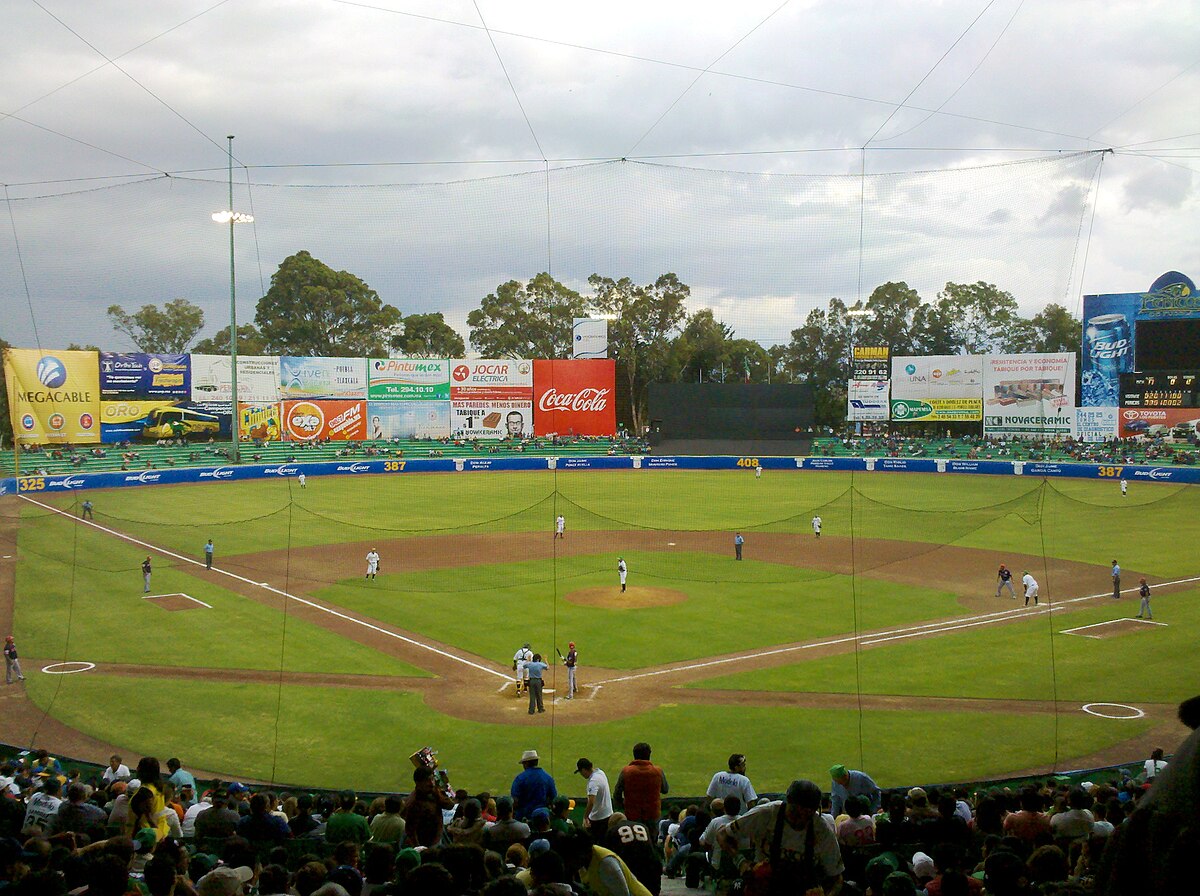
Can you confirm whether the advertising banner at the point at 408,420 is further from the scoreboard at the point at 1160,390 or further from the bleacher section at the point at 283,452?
the scoreboard at the point at 1160,390

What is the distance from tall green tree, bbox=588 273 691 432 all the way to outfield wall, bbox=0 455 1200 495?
20.3 metres

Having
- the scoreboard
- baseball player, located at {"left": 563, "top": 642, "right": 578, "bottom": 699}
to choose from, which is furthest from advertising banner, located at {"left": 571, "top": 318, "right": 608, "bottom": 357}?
baseball player, located at {"left": 563, "top": 642, "right": 578, "bottom": 699}

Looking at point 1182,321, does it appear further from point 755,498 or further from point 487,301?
point 487,301

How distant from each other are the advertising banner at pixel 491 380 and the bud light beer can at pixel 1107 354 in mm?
40828

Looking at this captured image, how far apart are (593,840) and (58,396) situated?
61.2 m

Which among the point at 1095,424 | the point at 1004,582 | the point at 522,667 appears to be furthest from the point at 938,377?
the point at 522,667

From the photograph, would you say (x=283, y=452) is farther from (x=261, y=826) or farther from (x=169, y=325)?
(x=261, y=826)

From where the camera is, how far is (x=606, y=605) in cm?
2566

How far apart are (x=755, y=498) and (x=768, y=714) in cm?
3402

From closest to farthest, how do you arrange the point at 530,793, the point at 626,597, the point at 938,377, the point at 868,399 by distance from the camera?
the point at 530,793
the point at 626,597
the point at 938,377
the point at 868,399

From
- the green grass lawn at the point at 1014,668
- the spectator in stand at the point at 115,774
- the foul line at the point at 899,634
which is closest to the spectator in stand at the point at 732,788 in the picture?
the spectator in stand at the point at 115,774

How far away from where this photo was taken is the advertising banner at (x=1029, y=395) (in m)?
65.0

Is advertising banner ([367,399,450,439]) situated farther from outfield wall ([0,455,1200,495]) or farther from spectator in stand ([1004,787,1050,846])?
spectator in stand ([1004,787,1050,846])

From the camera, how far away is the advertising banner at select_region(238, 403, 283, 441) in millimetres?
66188
